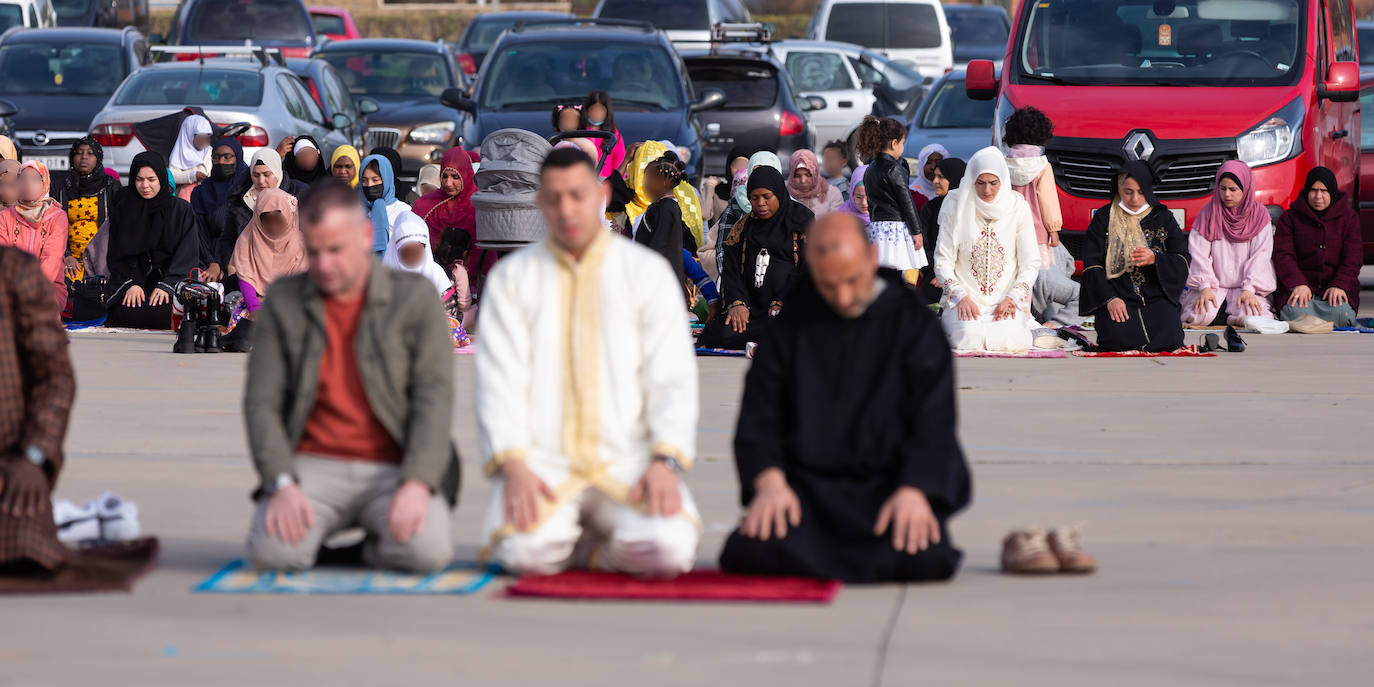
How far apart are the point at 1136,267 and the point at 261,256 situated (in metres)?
5.38

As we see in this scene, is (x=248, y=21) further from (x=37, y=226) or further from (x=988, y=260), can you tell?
(x=988, y=260)

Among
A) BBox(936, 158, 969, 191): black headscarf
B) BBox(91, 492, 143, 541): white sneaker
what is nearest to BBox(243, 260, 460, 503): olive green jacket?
BBox(91, 492, 143, 541): white sneaker

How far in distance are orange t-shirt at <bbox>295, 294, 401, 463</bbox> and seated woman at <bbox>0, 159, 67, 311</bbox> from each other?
850 cm

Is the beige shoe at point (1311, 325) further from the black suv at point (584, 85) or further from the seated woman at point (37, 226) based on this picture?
the seated woman at point (37, 226)

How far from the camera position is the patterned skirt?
13133mm

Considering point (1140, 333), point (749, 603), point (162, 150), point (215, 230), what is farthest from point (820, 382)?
point (162, 150)

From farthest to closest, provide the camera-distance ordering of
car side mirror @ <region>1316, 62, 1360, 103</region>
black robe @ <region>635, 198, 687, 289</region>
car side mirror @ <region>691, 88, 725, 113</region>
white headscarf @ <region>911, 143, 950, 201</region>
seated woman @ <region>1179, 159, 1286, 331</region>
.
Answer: car side mirror @ <region>691, 88, 725, 113</region>
white headscarf @ <region>911, 143, 950, 201</region>
car side mirror @ <region>1316, 62, 1360, 103</region>
seated woman @ <region>1179, 159, 1286, 331</region>
black robe @ <region>635, 198, 687, 289</region>

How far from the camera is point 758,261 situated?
12.4 m

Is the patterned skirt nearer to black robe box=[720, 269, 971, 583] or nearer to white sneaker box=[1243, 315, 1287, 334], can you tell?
white sneaker box=[1243, 315, 1287, 334]

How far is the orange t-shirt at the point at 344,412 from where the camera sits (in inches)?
213

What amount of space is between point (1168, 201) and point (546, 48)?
596 cm

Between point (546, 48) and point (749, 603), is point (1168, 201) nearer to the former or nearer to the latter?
point (546, 48)

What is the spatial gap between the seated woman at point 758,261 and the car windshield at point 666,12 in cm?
1330

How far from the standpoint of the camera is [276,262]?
1221 cm
